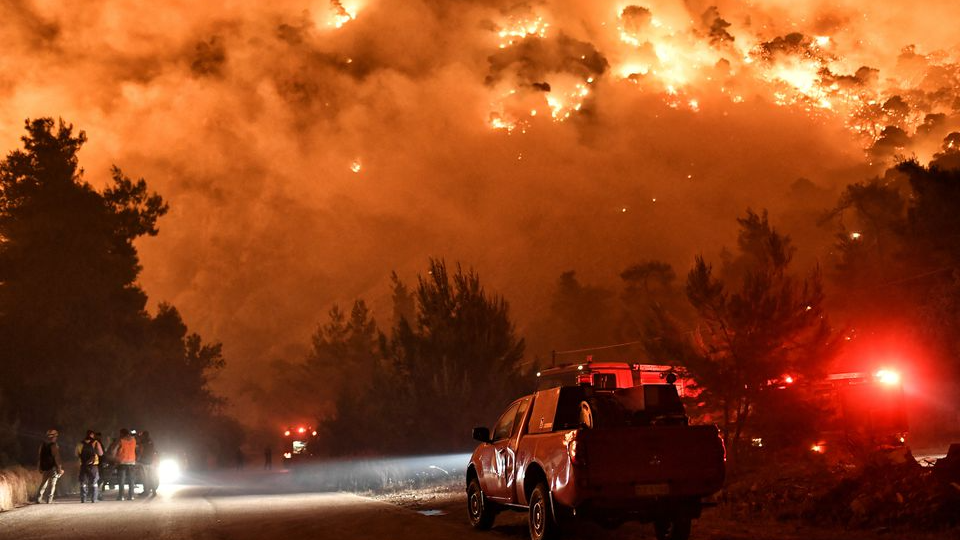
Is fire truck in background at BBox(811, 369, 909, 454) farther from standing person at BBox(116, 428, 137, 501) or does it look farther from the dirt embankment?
the dirt embankment

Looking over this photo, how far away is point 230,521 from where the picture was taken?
15.4 m

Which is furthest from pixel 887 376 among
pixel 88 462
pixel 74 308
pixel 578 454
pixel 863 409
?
pixel 74 308

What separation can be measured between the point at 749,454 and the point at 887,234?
126 feet

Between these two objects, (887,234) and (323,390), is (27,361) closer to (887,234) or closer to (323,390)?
(887,234)

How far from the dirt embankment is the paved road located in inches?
22.6

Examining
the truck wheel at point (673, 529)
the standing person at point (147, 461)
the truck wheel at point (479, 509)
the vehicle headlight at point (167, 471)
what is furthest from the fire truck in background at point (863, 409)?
the vehicle headlight at point (167, 471)

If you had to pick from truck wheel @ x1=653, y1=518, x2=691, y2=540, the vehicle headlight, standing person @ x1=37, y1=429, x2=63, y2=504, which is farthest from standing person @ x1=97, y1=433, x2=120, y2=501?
truck wheel @ x1=653, y1=518, x2=691, y2=540

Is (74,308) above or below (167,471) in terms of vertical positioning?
above

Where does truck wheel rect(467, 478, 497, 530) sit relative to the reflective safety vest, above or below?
below

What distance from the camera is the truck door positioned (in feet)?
40.1

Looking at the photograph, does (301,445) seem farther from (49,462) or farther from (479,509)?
(479,509)

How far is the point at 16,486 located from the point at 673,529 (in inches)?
682

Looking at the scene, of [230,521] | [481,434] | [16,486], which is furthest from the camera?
[16,486]

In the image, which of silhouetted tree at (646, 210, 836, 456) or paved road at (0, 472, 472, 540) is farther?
silhouetted tree at (646, 210, 836, 456)
